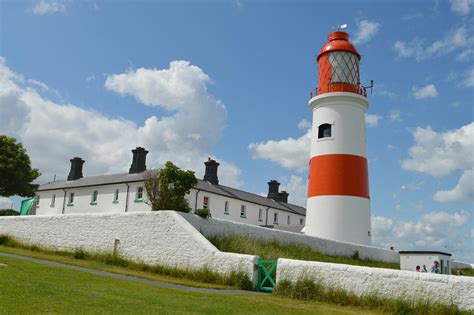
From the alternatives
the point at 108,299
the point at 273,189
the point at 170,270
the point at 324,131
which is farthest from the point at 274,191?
the point at 108,299

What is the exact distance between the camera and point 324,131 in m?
24.2

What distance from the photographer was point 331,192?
2283cm

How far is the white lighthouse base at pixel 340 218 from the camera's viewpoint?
2272 centimetres

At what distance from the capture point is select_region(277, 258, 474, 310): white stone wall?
10375 mm

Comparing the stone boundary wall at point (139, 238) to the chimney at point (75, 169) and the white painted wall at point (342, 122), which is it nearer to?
the white painted wall at point (342, 122)

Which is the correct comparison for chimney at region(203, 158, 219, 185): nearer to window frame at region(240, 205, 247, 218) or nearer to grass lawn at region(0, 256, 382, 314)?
window frame at region(240, 205, 247, 218)

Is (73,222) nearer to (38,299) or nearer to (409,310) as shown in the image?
(38,299)

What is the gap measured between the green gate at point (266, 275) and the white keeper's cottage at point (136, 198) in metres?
18.7

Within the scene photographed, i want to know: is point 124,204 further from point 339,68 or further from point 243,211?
point 339,68

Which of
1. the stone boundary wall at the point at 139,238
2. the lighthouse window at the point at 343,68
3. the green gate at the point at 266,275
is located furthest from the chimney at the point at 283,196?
the green gate at the point at 266,275

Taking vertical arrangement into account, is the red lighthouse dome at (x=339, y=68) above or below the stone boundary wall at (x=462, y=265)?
above

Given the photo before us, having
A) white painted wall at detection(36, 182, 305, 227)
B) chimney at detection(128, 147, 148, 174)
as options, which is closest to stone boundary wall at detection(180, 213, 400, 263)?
white painted wall at detection(36, 182, 305, 227)

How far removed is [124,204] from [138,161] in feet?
14.3

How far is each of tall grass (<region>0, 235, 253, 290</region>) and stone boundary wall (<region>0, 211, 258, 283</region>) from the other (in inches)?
7.0
